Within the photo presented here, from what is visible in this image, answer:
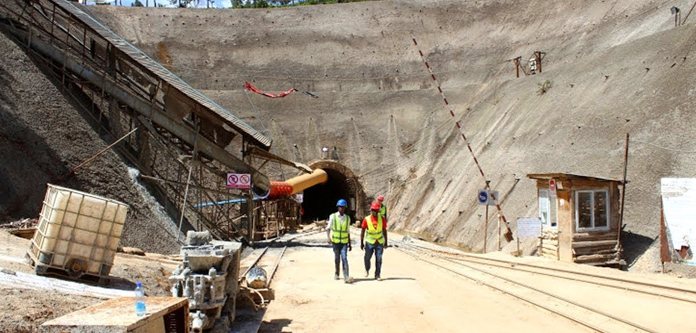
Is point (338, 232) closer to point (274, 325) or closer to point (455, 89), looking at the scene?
point (274, 325)

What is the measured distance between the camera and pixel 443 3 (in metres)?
46.1

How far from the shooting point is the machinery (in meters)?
6.20

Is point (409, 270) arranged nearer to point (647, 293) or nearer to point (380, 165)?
point (647, 293)

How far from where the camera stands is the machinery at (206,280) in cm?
620

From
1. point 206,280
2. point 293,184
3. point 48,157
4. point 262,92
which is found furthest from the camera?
point 262,92

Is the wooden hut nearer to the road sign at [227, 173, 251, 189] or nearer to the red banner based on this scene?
the road sign at [227, 173, 251, 189]

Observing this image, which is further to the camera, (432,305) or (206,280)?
(432,305)

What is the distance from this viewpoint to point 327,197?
40250 millimetres

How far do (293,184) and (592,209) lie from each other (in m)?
14.9

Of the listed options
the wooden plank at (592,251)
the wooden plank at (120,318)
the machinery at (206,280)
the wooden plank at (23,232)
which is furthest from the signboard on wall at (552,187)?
the wooden plank at (23,232)

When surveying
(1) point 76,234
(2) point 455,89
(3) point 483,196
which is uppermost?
(2) point 455,89

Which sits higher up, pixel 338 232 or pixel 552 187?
pixel 552 187

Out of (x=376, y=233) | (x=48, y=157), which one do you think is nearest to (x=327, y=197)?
(x=48, y=157)

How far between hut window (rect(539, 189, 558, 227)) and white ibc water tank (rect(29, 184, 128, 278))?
12859 millimetres
